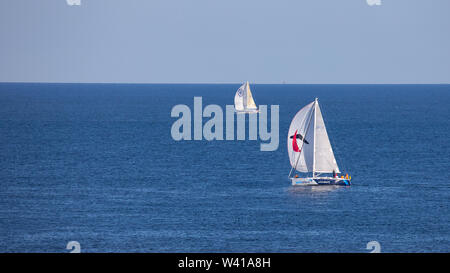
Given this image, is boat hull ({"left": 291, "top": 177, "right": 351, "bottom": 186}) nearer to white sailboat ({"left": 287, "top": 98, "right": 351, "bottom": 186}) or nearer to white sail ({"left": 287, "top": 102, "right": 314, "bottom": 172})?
white sailboat ({"left": 287, "top": 98, "right": 351, "bottom": 186})

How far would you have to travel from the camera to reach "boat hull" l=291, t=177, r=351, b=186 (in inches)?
3440

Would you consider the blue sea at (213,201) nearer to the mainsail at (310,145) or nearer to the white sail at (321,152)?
the white sail at (321,152)

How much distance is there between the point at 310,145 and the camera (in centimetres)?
8894

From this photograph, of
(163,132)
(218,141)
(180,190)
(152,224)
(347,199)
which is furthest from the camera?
(163,132)

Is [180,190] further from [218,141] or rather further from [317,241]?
[218,141]

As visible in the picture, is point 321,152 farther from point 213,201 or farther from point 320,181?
point 213,201

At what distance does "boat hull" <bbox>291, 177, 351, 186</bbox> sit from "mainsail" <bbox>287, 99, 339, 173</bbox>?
4.38 feet

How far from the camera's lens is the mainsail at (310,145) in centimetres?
8856

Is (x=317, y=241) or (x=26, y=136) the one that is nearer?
(x=317, y=241)

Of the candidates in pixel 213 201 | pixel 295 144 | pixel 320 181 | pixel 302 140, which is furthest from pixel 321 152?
pixel 213 201

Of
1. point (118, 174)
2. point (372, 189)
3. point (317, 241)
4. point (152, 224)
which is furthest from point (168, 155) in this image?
point (317, 241)

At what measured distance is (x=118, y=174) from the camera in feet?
340

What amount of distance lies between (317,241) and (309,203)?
53.4ft

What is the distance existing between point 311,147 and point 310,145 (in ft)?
0.95
